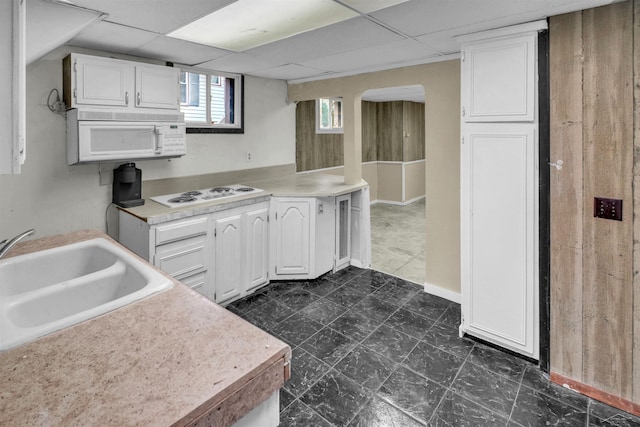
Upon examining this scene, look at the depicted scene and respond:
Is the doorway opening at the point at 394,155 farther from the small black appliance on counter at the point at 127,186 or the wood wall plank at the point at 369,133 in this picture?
the small black appliance on counter at the point at 127,186

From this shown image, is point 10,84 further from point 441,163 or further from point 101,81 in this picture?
point 441,163

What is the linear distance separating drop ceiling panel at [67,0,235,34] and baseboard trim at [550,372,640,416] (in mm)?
2877

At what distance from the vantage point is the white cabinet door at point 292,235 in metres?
3.47

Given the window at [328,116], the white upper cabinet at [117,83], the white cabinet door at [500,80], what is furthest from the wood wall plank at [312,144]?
the white cabinet door at [500,80]

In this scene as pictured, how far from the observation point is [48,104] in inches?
98.1

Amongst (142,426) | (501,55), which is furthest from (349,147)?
(142,426)

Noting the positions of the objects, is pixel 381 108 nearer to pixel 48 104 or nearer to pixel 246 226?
pixel 246 226

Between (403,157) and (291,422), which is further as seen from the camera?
(403,157)

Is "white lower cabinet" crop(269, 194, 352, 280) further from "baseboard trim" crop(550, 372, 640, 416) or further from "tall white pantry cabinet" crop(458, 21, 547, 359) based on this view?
"baseboard trim" crop(550, 372, 640, 416)

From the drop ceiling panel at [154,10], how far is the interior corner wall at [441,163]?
193 centimetres

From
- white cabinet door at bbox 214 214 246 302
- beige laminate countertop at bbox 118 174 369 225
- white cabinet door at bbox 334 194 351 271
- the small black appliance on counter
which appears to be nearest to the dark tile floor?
white cabinet door at bbox 214 214 246 302

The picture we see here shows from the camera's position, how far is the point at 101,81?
2.49m

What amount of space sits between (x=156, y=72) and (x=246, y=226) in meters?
1.44

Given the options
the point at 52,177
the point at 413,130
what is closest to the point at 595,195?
the point at 52,177
